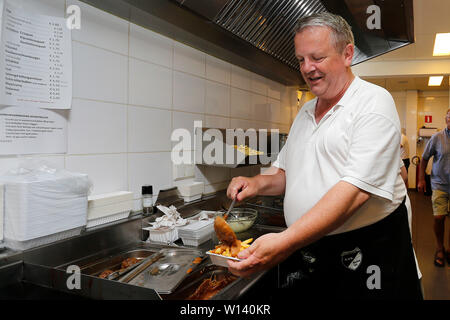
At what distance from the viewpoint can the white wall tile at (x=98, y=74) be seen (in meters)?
1.46

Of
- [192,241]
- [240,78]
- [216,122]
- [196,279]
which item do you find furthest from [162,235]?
[240,78]

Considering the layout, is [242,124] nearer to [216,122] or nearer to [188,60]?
[216,122]

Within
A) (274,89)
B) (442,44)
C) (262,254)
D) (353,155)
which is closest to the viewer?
(262,254)

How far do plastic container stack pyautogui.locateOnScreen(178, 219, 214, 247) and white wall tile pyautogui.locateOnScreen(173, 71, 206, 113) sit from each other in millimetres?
804

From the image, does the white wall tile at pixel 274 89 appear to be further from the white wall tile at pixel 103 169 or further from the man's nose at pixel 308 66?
the man's nose at pixel 308 66

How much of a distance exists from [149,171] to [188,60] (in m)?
0.79

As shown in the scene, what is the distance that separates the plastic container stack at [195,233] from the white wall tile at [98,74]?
2.38 ft

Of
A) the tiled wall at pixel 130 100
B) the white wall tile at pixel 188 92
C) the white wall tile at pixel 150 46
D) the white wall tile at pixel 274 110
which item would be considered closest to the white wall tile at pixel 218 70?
the tiled wall at pixel 130 100

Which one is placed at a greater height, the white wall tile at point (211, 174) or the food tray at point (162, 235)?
the white wall tile at point (211, 174)

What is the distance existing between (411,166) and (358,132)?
8.22 metres

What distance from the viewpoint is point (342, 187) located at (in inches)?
40.0

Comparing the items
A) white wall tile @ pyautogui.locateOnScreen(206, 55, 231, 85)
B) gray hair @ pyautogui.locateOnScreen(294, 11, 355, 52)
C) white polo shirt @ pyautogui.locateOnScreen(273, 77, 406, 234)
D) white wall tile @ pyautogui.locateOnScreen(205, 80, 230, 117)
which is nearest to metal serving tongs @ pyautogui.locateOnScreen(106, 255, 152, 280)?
white polo shirt @ pyautogui.locateOnScreen(273, 77, 406, 234)

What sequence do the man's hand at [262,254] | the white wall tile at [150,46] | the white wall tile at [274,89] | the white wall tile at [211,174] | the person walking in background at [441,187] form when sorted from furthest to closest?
the person walking in background at [441,187], the white wall tile at [274,89], the white wall tile at [211,174], the white wall tile at [150,46], the man's hand at [262,254]

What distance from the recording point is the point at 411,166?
8180 mm
